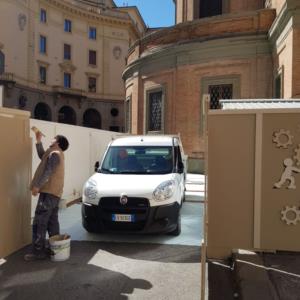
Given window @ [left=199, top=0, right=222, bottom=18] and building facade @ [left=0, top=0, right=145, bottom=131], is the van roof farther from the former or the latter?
building facade @ [left=0, top=0, right=145, bottom=131]

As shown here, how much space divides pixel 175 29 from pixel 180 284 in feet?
56.5

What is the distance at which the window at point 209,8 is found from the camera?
23.6 m

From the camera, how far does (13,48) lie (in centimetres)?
4291

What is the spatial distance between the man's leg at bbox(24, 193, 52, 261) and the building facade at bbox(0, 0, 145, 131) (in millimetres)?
38724

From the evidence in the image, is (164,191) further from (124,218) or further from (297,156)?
(297,156)

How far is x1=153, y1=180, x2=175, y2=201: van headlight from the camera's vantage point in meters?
6.84

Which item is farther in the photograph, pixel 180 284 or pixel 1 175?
pixel 1 175

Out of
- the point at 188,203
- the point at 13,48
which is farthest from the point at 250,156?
the point at 13,48

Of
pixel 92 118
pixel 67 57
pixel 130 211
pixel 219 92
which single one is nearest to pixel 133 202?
pixel 130 211

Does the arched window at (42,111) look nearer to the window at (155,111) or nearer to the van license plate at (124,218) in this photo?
the window at (155,111)

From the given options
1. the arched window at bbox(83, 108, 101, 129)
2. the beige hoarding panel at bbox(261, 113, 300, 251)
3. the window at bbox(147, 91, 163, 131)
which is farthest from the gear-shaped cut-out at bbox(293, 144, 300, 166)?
the arched window at bbox(83, 108, 101, 129)

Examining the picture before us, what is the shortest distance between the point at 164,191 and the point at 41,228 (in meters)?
2.18

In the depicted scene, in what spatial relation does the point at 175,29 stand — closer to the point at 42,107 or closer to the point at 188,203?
the point at 188,203

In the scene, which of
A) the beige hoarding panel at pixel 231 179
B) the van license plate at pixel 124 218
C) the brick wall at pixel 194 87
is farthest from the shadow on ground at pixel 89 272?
the brick wall at pixel 194 87
